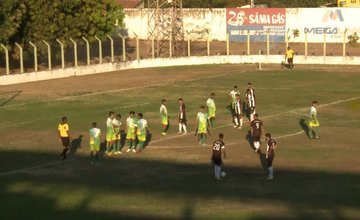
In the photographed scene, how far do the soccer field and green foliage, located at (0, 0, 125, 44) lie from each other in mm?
6026

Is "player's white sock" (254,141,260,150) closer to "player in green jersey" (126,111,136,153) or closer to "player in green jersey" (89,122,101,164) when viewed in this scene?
"player in green jersey" (126,111,136,153)

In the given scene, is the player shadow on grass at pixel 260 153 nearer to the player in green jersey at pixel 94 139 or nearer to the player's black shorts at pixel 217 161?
the player's black shorts at pixel 217 161

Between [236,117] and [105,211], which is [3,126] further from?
[105,211]

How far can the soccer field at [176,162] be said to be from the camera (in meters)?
21.2

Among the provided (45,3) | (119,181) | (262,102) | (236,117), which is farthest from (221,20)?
(119,181)

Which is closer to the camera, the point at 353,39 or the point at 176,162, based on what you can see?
the point at 176,162

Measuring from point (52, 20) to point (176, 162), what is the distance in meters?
30.1

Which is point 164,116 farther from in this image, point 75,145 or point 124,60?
point 124,60

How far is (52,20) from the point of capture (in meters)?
55.2

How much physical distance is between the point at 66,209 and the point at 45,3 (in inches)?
1405

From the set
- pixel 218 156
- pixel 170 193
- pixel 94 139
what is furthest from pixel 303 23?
pixel 170 193

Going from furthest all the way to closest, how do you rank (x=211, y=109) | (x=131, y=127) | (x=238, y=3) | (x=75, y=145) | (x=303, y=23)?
(x=238, y=3) → (x=303, y=23) → (x=211, y=109) → (x=75, y=145) → (x=131, y=127)

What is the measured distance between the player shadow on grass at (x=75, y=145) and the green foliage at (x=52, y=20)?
20789 mm

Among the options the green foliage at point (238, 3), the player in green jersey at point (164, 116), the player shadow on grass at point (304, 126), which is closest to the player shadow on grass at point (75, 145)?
the player in green jersey at point (164, 116)
